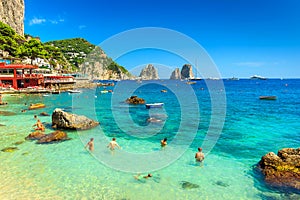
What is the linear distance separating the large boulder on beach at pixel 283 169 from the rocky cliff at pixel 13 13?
4792 inches

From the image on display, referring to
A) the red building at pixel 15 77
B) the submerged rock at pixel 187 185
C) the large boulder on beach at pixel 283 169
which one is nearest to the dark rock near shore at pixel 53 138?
the submerged rock at pixel 187 185

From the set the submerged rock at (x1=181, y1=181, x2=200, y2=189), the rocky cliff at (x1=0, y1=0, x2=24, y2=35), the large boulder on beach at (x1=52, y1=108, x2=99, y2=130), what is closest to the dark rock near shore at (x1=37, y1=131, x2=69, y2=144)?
the large boulder on beach at (x1=52, y1=108, x2=99, y2=130)

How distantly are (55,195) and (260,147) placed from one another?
15853 millimetres

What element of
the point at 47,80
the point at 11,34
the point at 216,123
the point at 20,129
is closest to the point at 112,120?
the point at 20,129

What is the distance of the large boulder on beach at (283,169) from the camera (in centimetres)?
1153

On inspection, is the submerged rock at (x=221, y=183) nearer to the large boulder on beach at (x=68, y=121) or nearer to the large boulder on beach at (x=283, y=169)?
the large boulder on beach at (x=283, y=169)

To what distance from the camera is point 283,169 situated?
41.2ft

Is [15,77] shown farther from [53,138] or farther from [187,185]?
[187,185]

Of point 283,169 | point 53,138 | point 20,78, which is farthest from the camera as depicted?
point 20,78

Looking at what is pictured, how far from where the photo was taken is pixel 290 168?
1253cm

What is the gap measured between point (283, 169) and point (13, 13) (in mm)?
130621

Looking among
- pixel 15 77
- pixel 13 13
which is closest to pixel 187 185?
pixel 15 77

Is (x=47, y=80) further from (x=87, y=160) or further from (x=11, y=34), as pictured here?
(x=87, y=160)

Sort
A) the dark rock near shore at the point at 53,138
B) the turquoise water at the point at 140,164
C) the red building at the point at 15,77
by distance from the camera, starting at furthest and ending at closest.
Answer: the red building at the point at 15,77 < the dark rock near shore at the point at 53,138 < the turquoise water at the point at 140,164
